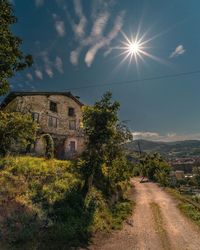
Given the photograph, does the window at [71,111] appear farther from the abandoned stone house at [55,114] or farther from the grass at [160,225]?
the grass at [160,225]

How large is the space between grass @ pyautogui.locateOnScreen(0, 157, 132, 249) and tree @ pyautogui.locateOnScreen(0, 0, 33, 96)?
6291 mm

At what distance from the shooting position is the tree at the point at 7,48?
9659 millimetres

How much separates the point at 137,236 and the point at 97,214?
123 inches

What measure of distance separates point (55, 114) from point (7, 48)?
25.5m

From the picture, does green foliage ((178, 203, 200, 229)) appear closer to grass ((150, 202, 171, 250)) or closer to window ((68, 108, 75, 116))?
grass ((150, 202, 171, 250))

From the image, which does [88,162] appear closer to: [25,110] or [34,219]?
[34,219]

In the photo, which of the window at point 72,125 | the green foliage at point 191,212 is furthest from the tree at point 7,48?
the window at point 72,125

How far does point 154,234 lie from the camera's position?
12.9 m

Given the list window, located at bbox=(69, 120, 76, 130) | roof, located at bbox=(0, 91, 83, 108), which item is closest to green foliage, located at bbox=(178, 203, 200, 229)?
window, located at bbox=(69, 120, 76, 130)

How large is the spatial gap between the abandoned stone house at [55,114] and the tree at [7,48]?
19.6 m

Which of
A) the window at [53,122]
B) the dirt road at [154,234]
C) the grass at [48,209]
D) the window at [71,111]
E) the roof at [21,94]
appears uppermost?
the roof at [21,94]

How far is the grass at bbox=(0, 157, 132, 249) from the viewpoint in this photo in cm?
962

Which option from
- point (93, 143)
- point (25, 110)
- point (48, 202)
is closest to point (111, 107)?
point (93, 143)

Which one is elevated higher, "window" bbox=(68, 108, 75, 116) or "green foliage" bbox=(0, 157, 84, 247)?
"window" bbox=(68, 108, 75, 116)
